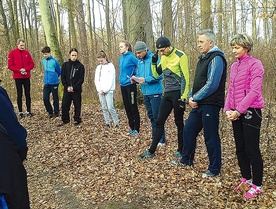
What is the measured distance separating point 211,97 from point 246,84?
0.60 meters

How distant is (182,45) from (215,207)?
7.02m

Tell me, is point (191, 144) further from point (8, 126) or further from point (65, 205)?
point (8, 126)

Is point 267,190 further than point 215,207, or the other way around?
point 267,190

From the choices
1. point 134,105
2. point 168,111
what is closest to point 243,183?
point 168,111

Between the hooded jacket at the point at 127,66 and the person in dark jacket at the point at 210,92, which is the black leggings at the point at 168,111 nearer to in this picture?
the person in dark jacket at the point at 210,92

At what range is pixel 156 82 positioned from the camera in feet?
18.4

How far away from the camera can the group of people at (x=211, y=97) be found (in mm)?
3775

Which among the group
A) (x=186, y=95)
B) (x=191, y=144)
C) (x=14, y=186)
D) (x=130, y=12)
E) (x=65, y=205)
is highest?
(x=130, y=12)

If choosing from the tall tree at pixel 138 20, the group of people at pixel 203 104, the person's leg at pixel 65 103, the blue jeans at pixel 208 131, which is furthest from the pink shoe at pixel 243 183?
the tall tree at pixel 138 20

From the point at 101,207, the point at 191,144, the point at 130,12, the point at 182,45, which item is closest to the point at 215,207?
the point at 191,144

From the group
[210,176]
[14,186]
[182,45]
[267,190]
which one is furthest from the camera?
[182,45]

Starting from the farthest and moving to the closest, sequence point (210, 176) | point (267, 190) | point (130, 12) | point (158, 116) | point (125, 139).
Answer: point (130, 12) → point (125, 139) → point (158, 116) → point (210, 176) → point (267, 190)

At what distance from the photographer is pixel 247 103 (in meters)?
3.70

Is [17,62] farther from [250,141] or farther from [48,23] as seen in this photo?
[250,141]
